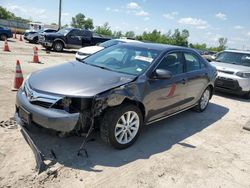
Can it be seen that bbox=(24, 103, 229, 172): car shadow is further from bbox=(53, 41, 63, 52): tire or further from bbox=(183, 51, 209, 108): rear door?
bbox=(53, 41, 63, 52): tire

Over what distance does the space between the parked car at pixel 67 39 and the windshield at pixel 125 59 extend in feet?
42.1

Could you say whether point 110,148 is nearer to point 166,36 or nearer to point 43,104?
point 43,104

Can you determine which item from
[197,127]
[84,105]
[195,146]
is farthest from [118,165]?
[197,127]

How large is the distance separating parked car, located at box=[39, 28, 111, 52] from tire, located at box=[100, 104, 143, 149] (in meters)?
14.3

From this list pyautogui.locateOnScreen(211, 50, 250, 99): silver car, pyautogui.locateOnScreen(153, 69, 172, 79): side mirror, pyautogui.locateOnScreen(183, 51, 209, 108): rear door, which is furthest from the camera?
pyautogui.locateOnScreen(211, 50, 250, 99): silver car

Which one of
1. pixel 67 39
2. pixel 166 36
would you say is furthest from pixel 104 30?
pixel 67 39

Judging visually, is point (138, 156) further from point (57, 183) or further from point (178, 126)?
point (178, 126)

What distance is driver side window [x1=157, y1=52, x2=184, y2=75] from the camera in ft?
15.6

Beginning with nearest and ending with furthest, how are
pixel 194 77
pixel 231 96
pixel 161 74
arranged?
pixel 161 74
pixel 194 77
pixel 231 96

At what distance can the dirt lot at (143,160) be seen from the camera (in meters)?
3.29

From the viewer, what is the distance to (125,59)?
4.87 metres

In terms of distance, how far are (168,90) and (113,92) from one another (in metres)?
1.39

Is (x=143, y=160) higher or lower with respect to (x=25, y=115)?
lower

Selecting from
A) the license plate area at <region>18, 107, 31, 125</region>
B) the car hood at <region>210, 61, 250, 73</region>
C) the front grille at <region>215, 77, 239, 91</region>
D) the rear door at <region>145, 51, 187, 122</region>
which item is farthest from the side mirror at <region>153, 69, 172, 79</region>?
the car hood at <region>210, 61, 250, 73</region>
